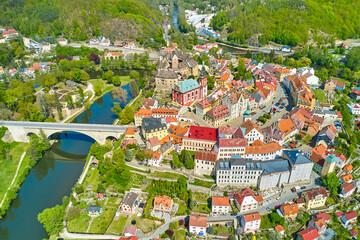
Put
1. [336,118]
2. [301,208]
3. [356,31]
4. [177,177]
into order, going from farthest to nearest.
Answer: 1. [356,31]
2. [336,118]
3. [177,177]
4. [301,208]

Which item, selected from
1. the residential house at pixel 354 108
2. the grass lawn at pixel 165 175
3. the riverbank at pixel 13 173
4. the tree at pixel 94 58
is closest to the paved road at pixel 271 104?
the residential house at pixel 354 108

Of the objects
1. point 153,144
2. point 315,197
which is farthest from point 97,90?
point 315,197

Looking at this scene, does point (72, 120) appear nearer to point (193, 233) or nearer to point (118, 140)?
point (118, 140)

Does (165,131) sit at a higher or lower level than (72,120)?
higher

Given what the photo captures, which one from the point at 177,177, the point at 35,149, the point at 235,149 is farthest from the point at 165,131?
the point at 35,149

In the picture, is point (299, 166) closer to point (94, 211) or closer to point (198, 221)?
point (198, 221)

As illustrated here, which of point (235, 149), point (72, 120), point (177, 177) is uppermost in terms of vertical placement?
point (235, 149)
